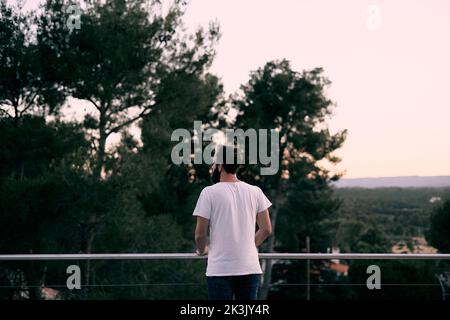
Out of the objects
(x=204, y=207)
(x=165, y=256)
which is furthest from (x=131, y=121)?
(x=204, y=207)

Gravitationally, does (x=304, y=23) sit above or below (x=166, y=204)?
above

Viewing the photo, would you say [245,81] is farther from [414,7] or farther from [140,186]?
[140,186]

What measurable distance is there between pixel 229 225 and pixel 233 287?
0.35 metres

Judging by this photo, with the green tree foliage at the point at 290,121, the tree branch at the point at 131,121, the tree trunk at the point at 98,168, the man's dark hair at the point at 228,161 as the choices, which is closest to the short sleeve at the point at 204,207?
the man's dark hair at the point at 228,161

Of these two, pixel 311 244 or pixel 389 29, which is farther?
pixel 311 244

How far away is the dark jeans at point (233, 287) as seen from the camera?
312cm

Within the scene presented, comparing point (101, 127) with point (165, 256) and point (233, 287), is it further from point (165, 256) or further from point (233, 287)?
point (233, 287)

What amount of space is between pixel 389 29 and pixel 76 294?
24.1 m

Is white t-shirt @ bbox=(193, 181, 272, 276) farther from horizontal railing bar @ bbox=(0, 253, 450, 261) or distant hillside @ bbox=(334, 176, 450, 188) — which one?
distant hillside @ bbox=(334, 176, 450, 188)

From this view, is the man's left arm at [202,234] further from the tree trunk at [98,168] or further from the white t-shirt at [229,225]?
the tree trunk at [98,168]

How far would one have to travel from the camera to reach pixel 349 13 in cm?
2659

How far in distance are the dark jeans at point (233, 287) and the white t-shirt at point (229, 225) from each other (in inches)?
1.5

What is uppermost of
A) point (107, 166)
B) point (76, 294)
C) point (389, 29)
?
point (389, 29)
